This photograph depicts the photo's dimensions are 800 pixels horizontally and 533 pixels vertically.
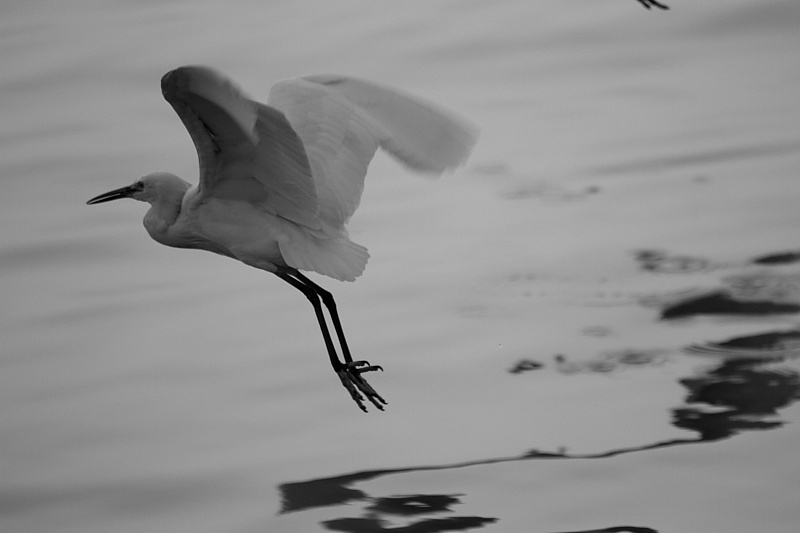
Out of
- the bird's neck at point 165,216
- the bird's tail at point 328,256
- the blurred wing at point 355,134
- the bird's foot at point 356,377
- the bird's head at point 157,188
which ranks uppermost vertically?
the blurred wing at point 355,134

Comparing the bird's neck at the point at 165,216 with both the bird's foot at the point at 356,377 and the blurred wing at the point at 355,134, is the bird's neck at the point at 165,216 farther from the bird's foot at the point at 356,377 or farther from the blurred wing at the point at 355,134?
the bird's foot at the point at 356,377

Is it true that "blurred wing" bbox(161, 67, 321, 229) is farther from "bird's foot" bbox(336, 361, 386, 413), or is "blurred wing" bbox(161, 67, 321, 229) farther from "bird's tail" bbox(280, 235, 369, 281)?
"bird's foot" bbox(336, 361, 386, 413)

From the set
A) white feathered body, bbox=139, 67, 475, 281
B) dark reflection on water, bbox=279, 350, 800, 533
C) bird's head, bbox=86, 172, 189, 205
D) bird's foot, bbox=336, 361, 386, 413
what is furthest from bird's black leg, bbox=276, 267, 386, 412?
dark reflection on water, bbox=279, 350, 800, 533

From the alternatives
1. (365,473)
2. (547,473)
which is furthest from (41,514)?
(547,473)

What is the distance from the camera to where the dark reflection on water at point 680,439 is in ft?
29.9

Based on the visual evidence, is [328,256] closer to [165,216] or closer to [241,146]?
[241,146]

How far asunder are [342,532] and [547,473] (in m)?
1.55

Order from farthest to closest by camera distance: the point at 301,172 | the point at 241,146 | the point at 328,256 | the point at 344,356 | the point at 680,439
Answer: the point at 680,439 < the point at 344,356 < the point at 328,256 < the point at 301,172 < the point at 241,146

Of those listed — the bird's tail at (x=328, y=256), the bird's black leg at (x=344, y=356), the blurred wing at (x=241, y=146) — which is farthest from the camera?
the bird's black leg at (x=344, y=356)

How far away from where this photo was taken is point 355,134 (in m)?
6.27

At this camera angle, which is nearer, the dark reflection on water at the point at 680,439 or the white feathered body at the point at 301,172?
the white feathered body at the point at 301,172

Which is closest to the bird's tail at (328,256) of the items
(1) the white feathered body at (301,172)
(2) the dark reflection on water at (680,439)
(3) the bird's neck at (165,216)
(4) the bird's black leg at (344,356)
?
(1) the white feathered body at (301,172)

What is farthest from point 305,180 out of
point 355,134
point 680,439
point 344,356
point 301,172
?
point 680,439

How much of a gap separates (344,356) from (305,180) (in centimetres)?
84
